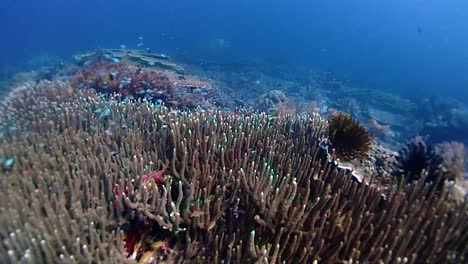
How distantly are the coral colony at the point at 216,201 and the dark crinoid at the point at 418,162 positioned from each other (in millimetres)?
16

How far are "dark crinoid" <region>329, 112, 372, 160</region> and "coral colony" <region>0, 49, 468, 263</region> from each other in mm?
19

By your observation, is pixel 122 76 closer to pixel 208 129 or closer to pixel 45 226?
pixel 208 129

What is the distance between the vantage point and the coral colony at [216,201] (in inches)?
127

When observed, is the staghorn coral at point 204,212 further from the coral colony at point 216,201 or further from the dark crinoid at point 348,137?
the dark crinoid at point 348,137

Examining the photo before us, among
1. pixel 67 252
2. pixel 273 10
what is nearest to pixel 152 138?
pixel 67 252

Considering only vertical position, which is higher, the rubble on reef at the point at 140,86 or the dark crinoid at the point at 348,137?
the dark crinoid at the point at 348,137

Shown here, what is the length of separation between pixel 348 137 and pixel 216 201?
2.96m

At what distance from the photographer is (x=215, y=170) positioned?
434 centimetres

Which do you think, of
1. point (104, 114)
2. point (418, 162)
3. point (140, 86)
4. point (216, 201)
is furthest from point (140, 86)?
point (418, 162)

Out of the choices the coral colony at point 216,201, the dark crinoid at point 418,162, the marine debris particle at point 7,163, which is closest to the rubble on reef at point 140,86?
the coral colony at point 216,201

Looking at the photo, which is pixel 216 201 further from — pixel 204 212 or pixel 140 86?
pixel 140 86

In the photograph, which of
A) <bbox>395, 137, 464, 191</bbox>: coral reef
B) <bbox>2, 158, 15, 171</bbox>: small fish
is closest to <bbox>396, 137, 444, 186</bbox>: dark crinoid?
<bbox>395, 137, 464, 191</bbox>: coral reef

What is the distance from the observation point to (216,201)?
3719 mm

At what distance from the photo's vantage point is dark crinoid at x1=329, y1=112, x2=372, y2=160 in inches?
218
